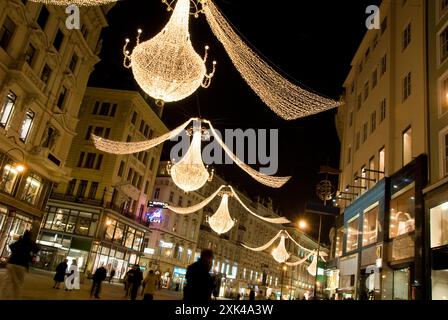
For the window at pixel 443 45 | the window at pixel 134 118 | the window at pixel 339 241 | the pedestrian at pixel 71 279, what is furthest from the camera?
the window at pixel 134 118

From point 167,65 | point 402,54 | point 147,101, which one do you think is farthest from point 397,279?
point 147,101

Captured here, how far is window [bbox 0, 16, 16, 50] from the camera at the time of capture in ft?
75.7

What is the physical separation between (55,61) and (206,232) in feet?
158

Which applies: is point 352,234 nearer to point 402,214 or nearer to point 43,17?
point 402,214

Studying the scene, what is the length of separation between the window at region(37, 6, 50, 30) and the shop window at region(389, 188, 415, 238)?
78.4 feet

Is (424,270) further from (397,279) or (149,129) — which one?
(149,129)

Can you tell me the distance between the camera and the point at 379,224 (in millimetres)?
21406

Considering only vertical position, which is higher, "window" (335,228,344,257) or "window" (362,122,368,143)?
"window" (362,122,368,143)

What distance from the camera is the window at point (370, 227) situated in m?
22.5

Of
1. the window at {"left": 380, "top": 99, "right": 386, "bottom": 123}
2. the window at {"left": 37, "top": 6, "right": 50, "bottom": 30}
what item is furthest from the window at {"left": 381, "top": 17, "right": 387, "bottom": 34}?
the window at {"left": 37, "top": 6, "right": 50, "bottom": 30}

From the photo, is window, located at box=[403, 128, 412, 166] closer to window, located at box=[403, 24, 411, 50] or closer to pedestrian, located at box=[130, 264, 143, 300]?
window, located at box=[403, 24, 411, 50]

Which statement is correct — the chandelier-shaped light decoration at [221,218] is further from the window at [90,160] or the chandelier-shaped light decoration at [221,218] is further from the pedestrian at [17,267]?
the window at [90,160]

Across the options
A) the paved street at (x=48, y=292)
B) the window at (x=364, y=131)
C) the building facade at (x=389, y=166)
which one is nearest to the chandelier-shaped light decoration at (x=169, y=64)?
the paved street at (x=48, y=292)

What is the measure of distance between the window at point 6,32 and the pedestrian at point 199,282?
22408 millimetres
